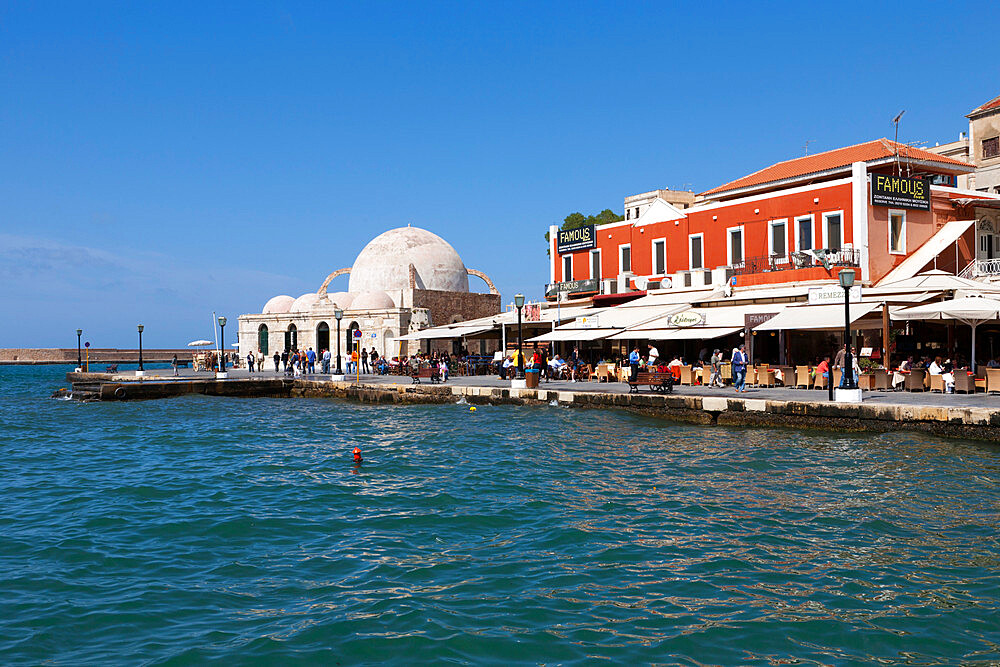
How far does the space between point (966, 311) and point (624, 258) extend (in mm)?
15887

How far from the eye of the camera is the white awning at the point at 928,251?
2439 cm

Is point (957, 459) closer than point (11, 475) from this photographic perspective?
Yes

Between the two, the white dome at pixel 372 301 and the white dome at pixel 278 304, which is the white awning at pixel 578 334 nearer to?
the white dome at pixel 372 301

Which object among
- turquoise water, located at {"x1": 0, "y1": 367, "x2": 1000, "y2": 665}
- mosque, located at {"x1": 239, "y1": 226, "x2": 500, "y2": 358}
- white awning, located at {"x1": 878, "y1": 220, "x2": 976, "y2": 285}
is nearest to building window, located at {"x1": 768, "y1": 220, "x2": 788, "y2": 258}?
white awning, located at {"x1": 878, "y1": 220, "x2": 976, "y2": 285}

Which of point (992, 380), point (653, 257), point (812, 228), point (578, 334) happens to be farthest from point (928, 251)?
point (578, 334)

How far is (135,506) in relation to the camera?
1109 centimetres

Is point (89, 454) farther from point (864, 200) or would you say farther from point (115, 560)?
point (864, 200)

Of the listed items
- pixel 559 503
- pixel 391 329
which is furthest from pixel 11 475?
pixel 391 329

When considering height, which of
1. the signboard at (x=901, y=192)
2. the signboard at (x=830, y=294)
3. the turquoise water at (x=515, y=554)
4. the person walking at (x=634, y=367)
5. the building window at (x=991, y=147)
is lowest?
the turquoise water at (x=515, y=554)

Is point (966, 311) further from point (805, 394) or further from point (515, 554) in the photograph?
point (515, 554)

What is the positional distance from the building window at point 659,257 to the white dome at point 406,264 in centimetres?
2126

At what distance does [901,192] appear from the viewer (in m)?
25.0

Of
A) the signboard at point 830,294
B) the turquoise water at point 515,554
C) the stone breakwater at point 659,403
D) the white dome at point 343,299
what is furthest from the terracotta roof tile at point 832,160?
the white dome at point 343,299

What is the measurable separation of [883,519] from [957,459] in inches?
180
